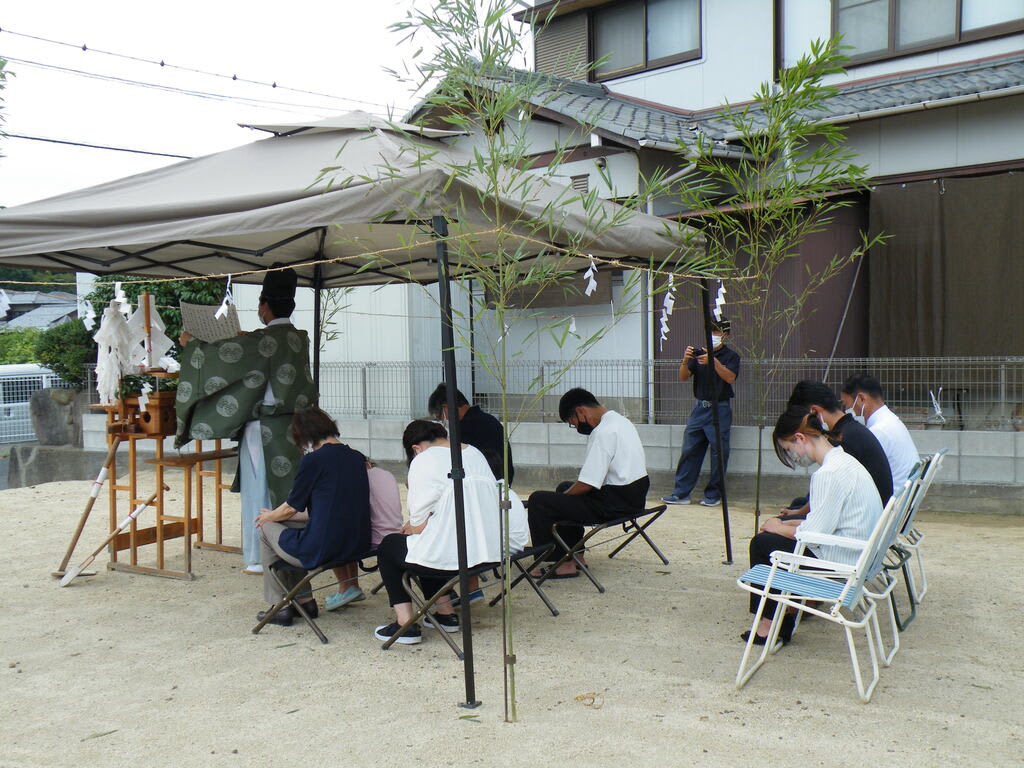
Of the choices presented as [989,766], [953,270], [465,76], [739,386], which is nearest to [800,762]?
[989,766]

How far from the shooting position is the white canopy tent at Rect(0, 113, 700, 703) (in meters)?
3.29

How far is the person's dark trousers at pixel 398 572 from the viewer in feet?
12.8

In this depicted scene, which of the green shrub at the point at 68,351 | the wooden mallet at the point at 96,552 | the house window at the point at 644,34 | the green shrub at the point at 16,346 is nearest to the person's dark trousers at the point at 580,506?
the wooden mallet at the point at 96,552

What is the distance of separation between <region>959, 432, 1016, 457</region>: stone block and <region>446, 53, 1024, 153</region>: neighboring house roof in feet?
9.48

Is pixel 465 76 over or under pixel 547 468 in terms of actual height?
over

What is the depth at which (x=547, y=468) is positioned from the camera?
8.50 metres

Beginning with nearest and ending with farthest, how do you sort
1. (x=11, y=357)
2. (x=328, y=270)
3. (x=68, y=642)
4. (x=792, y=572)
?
(x=792, y=572)
(x=68, y=642)
(x=328, y=270)
(x=11, y=357)

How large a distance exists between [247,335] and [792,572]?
310cm

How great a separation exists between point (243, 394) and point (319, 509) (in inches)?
44.9

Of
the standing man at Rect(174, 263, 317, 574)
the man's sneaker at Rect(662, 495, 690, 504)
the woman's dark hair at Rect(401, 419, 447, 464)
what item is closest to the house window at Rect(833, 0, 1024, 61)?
the man's sneaker at Rect(662, 495, 690, 504)

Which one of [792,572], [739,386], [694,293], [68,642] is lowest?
[68,642]

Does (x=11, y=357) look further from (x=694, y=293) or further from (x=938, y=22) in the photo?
(x=938, y=22)

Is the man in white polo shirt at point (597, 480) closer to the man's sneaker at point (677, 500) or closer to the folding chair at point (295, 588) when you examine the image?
the folding chair at point (295, 588)

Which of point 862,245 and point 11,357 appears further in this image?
point 11,357
